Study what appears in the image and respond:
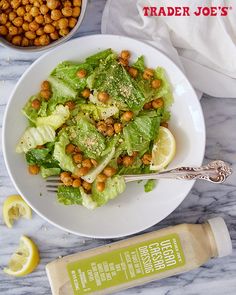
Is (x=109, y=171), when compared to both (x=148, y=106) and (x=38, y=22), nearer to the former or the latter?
(x=148, y=106)

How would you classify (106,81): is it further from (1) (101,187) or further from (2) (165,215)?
(2) (165,215)

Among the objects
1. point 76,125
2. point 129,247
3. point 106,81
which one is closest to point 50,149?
point 76,125

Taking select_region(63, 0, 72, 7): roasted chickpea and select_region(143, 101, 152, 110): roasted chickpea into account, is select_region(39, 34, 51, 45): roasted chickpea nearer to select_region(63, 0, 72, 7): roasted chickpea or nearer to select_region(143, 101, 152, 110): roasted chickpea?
select_region(63, 0, 72, 7): roasted chickpea

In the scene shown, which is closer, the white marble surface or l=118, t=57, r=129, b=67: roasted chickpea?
l=118, t=57, r=129, b=67: roasted chickpea

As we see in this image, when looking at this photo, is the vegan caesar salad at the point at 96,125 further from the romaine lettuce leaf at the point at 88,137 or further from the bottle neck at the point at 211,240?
the bottle neck at the point at 211,240

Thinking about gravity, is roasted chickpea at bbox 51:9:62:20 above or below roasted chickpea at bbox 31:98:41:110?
above

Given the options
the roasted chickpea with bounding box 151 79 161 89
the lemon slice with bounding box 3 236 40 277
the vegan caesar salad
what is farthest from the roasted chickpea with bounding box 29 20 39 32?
the lemon slice with bounding box 3 236 40 277

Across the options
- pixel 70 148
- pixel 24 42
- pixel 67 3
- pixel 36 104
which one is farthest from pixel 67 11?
pixel 70 148
